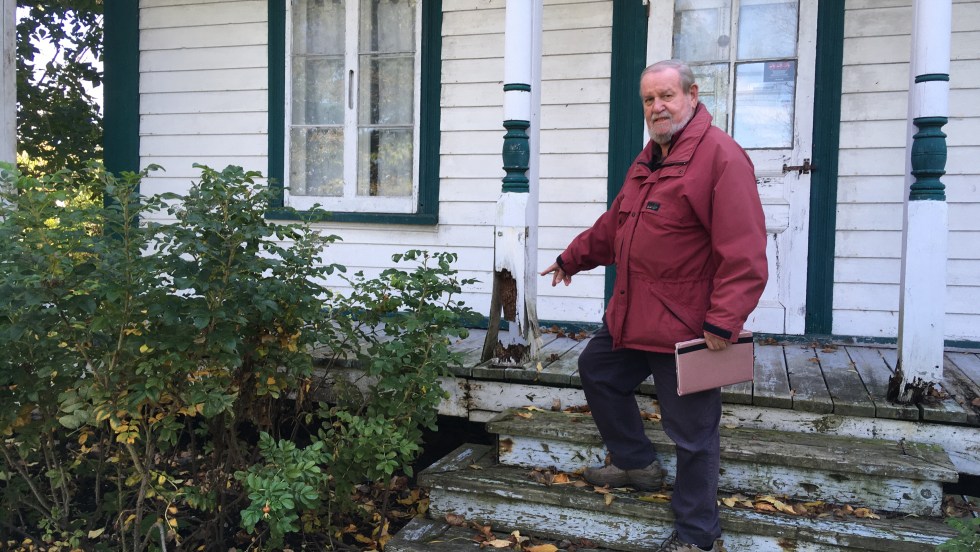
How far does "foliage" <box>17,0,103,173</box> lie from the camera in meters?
9.47

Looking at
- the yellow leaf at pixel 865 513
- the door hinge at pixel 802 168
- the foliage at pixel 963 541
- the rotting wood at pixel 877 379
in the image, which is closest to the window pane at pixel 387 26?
the door hinge at pixel 802 168

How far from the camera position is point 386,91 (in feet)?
19.9

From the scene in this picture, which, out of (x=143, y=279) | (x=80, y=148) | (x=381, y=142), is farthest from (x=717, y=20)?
(x=80, y=148)

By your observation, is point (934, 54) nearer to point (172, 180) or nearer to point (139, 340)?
point (139, 340)

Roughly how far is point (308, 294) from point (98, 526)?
1.92m

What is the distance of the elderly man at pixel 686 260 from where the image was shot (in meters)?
2.68

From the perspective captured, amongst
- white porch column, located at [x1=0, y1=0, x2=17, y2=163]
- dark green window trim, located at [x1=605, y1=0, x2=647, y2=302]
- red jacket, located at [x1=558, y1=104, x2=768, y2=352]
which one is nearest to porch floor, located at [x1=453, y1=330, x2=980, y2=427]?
red jacket, located at [x1=558, y1=104, x2=768, y2=352]

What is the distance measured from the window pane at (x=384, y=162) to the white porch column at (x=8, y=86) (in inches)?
91.5

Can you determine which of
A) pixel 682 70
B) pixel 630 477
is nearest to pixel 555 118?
pixel 682 70

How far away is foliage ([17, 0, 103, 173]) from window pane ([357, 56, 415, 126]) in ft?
17.0

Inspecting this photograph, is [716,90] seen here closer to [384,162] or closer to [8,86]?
[384,162]

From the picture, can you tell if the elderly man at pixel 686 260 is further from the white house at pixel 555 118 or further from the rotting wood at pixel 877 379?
the white house at pixel 555 118

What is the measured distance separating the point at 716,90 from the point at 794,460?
2.89 m

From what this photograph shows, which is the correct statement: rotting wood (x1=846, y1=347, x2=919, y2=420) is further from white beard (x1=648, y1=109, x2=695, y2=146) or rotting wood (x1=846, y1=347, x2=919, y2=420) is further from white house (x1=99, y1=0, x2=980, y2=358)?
white beard (x1=648, y1=109, x2=695, y2=146)
